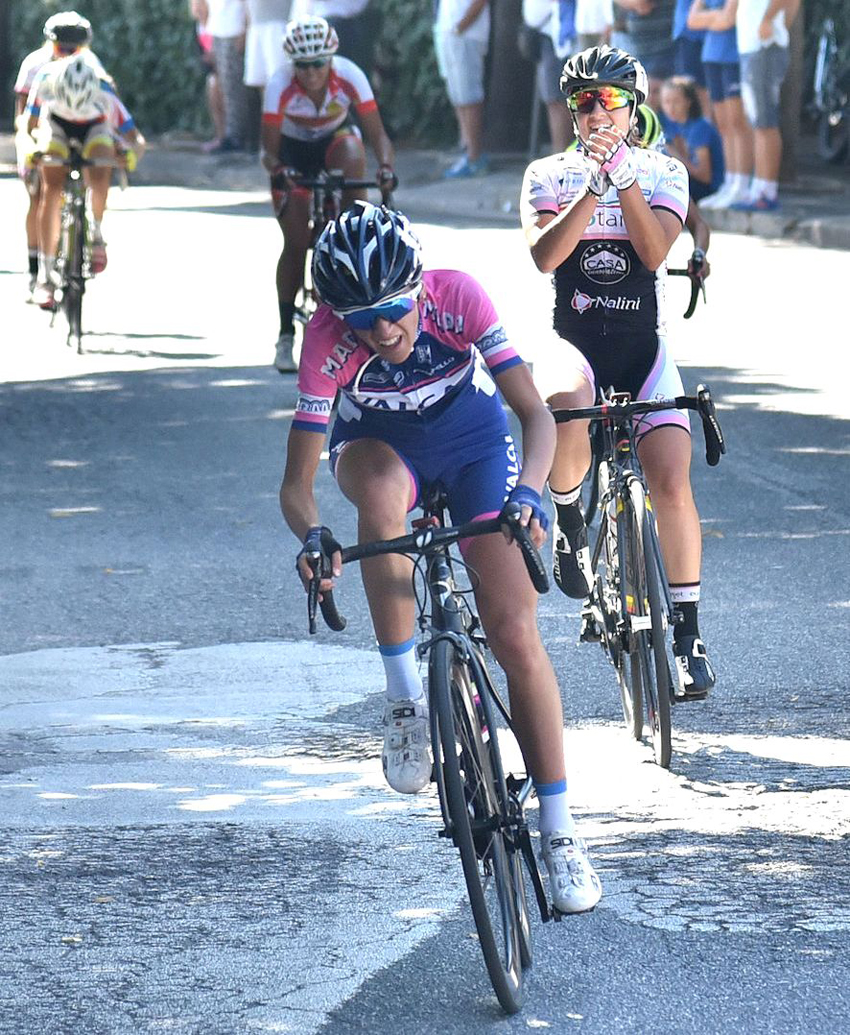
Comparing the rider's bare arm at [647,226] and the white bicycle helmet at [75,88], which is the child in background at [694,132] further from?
the rider's bare arm at [647,226]

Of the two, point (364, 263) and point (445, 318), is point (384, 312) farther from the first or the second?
point (445, 318)

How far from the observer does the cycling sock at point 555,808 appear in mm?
5512

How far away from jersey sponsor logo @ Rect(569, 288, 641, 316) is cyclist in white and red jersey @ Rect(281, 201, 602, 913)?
4.95 ft

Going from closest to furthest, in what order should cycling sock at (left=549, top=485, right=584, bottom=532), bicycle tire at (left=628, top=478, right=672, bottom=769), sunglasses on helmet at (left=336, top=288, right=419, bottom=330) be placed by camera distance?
sunglasses on helmet at (left=336, top=288, right=419, bottom=330) → bicycle tire at (left=628, top=478, right=672, bottom=769) → cycling sock at (left=549, top=485, right=584, bottom=532)

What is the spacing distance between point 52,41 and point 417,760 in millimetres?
10934

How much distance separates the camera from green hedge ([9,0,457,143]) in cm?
2812

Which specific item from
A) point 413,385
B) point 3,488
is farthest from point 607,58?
point 3,488

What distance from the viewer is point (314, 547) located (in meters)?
5.18

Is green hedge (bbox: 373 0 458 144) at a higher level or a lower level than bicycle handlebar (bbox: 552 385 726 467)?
lower

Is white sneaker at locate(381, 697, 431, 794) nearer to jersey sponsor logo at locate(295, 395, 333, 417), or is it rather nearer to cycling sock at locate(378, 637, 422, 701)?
cycling sock at locate(378, 637, 422, 701)

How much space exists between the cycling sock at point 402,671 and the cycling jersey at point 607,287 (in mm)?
2104

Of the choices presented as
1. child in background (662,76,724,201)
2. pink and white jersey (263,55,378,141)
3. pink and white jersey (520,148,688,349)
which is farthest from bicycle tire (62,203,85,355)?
pink and white jersey (520,148,688,349)

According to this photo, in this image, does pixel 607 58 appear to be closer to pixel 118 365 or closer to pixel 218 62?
pixel 118 365

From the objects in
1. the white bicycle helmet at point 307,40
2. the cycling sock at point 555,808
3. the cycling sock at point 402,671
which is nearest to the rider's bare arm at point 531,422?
the cycling sock at point 402,671
